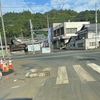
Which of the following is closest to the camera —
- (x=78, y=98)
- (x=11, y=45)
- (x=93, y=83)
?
(x=78, y=98)

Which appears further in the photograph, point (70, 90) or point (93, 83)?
point (93, 83)

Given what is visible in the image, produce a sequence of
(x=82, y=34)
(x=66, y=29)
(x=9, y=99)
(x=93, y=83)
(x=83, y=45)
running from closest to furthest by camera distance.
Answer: (x=9, y=99) < (x=93, y=83) < (x=83, y=45) < (x=82, y=34) < (x=66, y=29)

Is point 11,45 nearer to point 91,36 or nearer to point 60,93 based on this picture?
point 91,36

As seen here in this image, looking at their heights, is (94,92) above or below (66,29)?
below

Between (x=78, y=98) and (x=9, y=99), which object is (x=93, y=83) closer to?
(x=78, y=98)

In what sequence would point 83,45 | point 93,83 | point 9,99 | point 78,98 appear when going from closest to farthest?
1. point 78,98
2. point 9,99
3. point 93,83
4. point 83,45

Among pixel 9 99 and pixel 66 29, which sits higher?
pixel 66 29

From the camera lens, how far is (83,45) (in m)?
43.9

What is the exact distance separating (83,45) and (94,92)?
38394 mm

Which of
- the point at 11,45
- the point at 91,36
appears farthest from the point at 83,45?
the point at 11,45

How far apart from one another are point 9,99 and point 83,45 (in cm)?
3932

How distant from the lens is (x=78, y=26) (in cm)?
7162

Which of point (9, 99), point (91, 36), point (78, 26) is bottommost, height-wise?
point (9, 99)

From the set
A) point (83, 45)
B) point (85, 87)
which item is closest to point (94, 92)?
point (85, 87)
